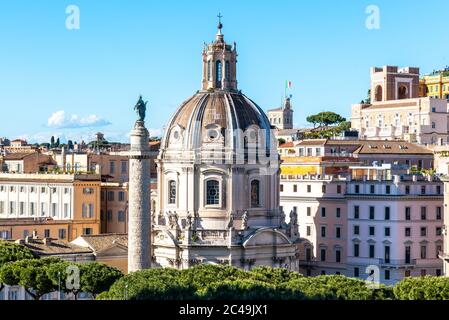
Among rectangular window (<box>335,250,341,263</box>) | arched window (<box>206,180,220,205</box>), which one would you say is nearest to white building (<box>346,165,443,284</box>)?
rectangular window (<box>335,250,341,263</box>)

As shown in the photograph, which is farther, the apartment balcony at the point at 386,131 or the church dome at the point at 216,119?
the apartment balcony at the point at 386,131

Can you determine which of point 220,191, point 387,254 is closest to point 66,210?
point 220,191

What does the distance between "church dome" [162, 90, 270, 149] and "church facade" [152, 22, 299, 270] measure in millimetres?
55

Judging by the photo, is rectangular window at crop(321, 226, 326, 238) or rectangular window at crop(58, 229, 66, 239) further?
rectangular window at crop(321, 226, 326, 238)

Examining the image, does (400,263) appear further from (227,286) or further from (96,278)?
(227,286)

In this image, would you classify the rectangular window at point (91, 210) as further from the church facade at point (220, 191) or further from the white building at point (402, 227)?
the white building at point (402, 227)

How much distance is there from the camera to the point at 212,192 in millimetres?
71750

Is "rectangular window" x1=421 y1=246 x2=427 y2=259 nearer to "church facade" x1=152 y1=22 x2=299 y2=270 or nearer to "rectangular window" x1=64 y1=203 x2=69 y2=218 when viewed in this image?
"church facade" x1=152 y1=22 x2=299 y2=270

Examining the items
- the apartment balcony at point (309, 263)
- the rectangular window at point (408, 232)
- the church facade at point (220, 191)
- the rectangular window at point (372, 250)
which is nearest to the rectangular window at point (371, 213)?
the rectangular window at point (372, 250)

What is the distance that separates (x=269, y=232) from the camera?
71312mm

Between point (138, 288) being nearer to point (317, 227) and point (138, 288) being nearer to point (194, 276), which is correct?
point (194, 276)

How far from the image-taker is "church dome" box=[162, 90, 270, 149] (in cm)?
7156

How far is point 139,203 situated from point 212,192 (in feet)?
39.2

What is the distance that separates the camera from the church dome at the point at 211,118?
71.6 m
